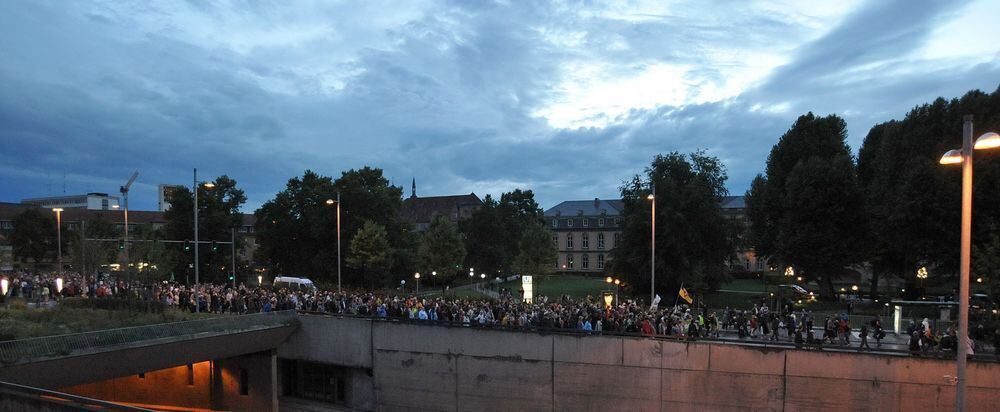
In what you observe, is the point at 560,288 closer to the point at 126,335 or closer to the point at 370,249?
the point at 370,249

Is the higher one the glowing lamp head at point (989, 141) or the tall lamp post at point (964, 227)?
the glowing lamp head at point (989, 141)

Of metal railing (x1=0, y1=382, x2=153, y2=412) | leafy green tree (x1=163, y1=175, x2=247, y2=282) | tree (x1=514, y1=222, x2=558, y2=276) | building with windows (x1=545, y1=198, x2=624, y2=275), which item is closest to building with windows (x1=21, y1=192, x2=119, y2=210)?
leafy green tree (x1=163, y1=175, x2=247, y2=282)

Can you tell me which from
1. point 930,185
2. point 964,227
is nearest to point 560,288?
point 930,185

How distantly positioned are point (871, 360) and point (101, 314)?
32.7 meters

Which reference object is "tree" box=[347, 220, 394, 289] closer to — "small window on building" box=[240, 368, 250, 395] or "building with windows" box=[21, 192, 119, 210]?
"small window on building" box=[240, 368, 250, 395]

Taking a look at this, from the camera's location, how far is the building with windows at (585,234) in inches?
3987

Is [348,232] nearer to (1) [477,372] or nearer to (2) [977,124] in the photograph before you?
(1) [477,372]

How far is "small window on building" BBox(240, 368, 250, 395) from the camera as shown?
3133 cm

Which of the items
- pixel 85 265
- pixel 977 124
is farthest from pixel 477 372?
pixel 977 124

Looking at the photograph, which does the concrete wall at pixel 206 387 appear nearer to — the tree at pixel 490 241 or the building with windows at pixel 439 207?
the tree at pixel 490 241

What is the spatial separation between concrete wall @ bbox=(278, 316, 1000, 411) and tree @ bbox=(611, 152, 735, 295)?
2450cm

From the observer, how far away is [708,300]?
54.0m

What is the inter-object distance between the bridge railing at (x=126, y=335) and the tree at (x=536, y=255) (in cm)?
3978

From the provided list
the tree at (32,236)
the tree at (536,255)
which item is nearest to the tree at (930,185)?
the tree at (536,255)
